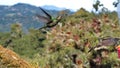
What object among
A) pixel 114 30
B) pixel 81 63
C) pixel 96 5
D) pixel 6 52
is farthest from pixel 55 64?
pixel 96 5

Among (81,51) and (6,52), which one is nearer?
(6,52)

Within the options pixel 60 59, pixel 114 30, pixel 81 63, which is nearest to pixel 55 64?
pixel 60 59

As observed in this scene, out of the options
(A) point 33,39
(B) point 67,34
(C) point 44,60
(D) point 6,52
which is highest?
(D) point 6,52

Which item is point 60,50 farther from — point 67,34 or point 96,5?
point 96,5

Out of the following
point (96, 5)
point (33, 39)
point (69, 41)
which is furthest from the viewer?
point (96, 5)

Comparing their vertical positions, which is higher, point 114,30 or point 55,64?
point 114,30

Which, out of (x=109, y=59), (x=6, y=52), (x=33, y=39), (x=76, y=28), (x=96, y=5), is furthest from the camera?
(x=96, y=5)

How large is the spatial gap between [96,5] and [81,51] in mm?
26459

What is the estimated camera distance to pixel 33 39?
3262 cm

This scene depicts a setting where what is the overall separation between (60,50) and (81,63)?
1365 mm

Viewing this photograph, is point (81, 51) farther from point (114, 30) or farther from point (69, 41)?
point (114, 30)

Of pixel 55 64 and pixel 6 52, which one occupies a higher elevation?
pixel 6 52

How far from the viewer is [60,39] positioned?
15.3 metres

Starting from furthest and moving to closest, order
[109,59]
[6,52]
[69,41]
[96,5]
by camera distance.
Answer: [96,5]
[69,41]
[109,59]
[6,52]
